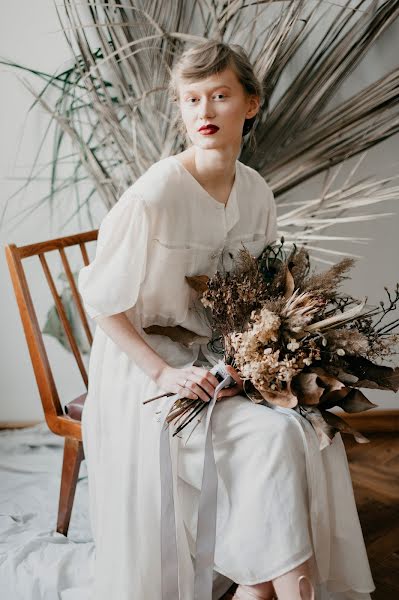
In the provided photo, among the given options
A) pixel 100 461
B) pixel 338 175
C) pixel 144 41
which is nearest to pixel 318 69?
pixel 338 175

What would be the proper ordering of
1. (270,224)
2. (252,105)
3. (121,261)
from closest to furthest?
(121,261) → (252,105) → (270,224)

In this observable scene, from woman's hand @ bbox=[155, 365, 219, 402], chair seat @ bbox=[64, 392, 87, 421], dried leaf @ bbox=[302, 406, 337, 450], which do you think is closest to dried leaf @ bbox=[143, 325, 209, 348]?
woman's hand @ bbox=[155, 365, 219, 402]

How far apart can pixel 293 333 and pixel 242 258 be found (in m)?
0.27

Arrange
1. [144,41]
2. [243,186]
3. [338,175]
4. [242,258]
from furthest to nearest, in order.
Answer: [338,175], [144,41], [243,186], [242,258]

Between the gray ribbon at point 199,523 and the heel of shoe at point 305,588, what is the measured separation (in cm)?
20

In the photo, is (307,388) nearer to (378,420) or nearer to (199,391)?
(199,391)

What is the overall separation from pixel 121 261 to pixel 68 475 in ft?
2.71

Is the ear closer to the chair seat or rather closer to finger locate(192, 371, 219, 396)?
finger locate(192, 371, 219, 396)

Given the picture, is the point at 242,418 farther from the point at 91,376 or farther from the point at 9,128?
the point at 9,128

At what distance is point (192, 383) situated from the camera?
63.8 inches

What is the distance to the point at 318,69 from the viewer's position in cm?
261

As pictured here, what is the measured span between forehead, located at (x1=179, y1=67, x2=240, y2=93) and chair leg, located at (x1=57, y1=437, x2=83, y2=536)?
1.11 metres

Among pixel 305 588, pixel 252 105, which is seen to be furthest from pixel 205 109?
pixel 305 588

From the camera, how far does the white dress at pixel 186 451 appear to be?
1531 mm
